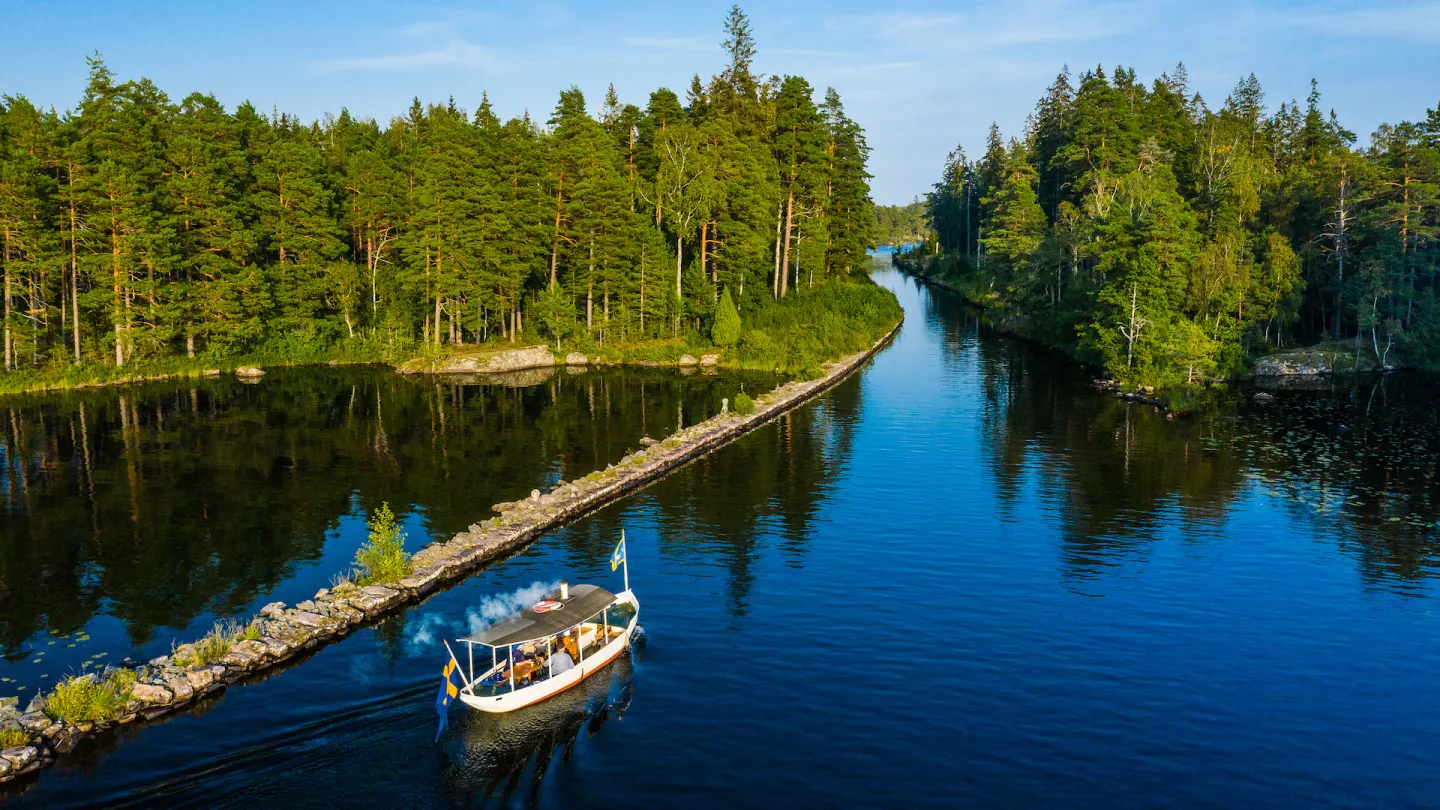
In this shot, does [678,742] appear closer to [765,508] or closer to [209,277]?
[765,508]

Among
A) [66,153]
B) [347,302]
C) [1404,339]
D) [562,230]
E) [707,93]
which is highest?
[707,93]

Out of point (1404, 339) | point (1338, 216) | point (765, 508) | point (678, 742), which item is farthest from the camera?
point (1338, 216)

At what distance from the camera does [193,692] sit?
23.5 metres

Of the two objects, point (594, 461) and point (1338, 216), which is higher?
point (1338, 216)

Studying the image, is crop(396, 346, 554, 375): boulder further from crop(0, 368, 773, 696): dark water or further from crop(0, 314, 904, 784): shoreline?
crop(0, 314, 904, 784): shoreline

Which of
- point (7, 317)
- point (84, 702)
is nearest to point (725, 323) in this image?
point (7, 317)

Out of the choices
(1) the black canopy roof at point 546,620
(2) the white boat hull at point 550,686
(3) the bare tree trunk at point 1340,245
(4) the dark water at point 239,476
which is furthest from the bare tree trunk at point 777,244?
(2) the white boat hull at point 550,686

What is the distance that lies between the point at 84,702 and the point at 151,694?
55.6 inches

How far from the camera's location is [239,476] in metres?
45.1

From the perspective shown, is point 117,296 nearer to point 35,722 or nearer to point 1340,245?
point 35,722

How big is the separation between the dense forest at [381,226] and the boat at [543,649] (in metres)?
58.8

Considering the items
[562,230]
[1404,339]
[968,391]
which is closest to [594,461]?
[968,391]

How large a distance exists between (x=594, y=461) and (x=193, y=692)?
26.6m

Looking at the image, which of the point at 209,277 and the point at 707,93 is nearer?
the point at 209,277
